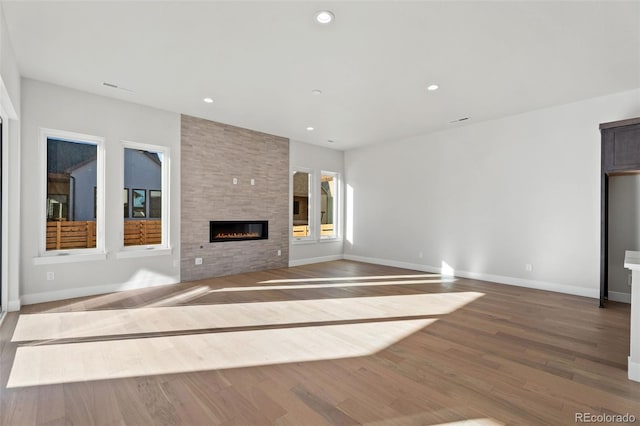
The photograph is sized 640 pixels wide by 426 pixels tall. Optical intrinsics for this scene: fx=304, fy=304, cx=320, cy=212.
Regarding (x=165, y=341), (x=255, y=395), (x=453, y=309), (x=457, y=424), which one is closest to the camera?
(x=457, y=424)

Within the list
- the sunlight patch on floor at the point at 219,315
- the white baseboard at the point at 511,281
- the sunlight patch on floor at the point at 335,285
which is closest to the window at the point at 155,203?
the sunlight patch on floor at the point at 335,285

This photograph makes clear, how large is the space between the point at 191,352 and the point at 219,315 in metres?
0.97

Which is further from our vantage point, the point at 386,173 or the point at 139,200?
the point at 386,173

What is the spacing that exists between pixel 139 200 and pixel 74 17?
287cm

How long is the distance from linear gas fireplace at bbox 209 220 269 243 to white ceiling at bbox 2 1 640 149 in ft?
7.17

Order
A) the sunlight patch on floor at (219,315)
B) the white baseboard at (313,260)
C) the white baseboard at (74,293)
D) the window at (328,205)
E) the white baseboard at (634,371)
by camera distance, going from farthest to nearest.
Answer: the window at (328,205)
the white baseboard at (313,260)
the white baseboard at (74,293)
the sunlight patch on floor at (219,315)
the white baseboard at (634,371)

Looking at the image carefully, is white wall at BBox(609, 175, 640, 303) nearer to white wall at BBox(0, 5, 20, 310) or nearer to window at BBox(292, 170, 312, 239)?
window at BBox(292, 170, 312, 239)

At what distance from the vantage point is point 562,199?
4734mm

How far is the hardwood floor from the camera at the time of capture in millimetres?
1877

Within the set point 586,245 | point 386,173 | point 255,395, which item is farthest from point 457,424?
point 386,173

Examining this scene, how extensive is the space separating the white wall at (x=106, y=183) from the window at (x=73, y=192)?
0.12 m

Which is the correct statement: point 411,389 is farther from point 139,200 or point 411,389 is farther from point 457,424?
point 139,200

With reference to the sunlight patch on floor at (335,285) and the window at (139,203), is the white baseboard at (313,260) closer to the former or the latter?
the sunlight patch on floor at (335,285)

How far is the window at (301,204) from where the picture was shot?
737 cm
